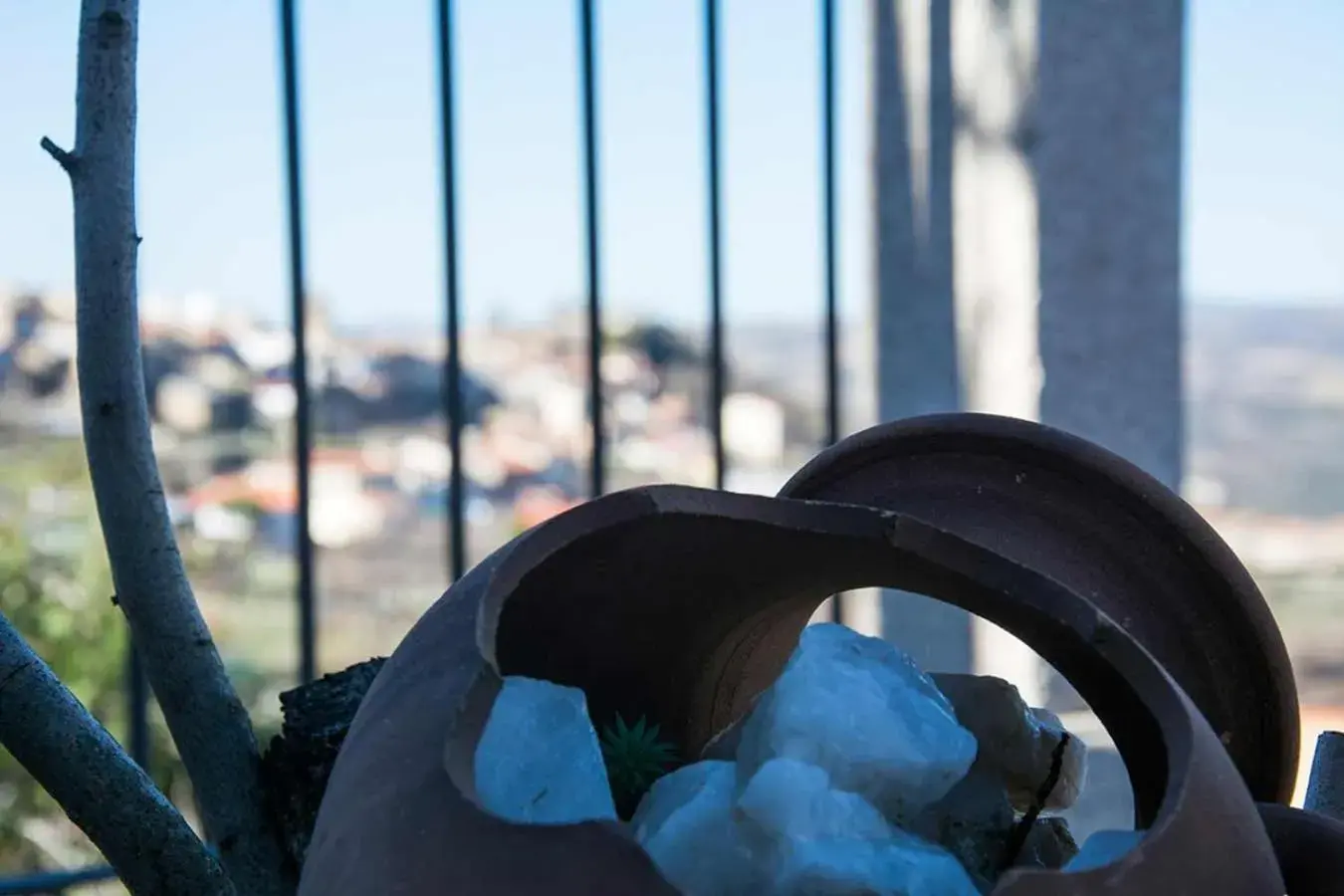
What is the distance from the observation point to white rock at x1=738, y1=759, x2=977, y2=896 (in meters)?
0.68

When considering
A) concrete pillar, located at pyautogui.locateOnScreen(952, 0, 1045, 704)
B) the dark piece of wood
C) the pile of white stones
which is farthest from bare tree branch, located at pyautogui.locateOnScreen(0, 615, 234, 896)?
concrete pillar, located at pyautogui.locateOnScreen(952, 0, 1045, 704)

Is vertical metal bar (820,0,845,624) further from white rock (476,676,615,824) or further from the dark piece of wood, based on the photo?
white rock (476,676,615,824)

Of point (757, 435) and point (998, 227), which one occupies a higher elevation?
point (998, 227)

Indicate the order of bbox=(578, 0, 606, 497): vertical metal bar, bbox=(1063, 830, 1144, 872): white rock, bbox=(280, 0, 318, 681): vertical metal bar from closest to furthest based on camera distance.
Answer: bbox=(1063, 830, 1144, 872): white rock
bbox=(280, 0, 318, 681): vertical metal bar
bbox=(578, 0, 606, 497): vertical metal bar

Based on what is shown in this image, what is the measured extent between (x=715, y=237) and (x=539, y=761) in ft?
4.44

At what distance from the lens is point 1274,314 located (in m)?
12.3

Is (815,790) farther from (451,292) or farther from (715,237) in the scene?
(715,237)

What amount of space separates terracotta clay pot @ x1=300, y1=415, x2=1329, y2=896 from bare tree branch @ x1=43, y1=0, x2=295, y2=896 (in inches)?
14.9

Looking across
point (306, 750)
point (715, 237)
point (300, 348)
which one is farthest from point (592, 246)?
point (306, 750)

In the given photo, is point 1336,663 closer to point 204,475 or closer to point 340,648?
point 340,648

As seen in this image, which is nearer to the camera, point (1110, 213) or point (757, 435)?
point (1110, 213)

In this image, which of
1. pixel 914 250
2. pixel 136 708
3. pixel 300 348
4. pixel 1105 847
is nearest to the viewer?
pixel 1105 847

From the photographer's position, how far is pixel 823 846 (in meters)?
0.69

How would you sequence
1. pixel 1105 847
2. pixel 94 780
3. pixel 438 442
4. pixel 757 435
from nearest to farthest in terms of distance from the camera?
pixel 1105 847
pixel 94 780
pixel 757 435
pixel 438 442
